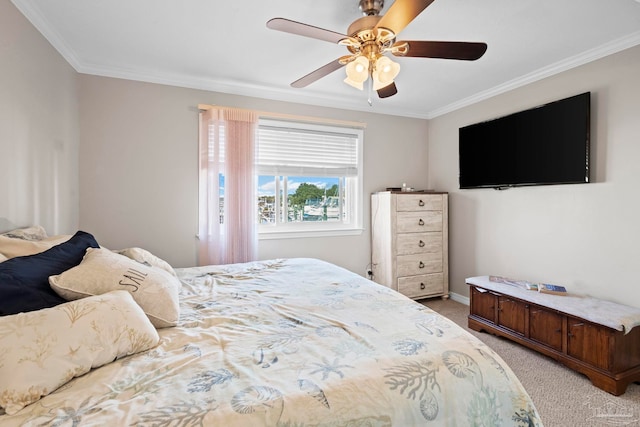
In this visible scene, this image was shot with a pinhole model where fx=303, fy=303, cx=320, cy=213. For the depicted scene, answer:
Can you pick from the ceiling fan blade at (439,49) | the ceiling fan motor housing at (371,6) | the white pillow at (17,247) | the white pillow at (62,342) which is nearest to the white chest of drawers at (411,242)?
the ceiling fan blade at (439,49)

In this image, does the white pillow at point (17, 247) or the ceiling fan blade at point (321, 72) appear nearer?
the white pillow at point (17, 247)

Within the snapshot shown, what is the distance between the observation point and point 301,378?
923 millimetres

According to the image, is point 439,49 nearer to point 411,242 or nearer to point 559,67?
point 559,67

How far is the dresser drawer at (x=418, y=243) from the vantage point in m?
3.63

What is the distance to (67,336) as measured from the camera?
922 millimetres

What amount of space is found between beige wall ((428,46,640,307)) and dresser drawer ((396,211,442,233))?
14.3 inches

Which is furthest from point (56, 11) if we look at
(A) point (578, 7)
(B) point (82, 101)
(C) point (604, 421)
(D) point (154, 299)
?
(C) point (604, 421)

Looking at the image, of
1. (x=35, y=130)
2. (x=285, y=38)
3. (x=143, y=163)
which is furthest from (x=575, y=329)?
(x=35, y=130)

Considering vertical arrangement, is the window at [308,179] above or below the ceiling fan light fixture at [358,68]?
below

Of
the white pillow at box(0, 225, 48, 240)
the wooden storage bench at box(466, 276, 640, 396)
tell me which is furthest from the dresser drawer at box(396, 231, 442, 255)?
the white pillow at box(0, 225, 48, 240)

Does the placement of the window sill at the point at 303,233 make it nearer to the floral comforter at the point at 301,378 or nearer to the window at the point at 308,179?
the window at the point at 308,179

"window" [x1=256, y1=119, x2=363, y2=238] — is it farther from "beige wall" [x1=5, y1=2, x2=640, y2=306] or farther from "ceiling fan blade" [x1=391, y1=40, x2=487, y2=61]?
"ceiling fan blade" [x1=391, y1=40, x2=487, y2=61]

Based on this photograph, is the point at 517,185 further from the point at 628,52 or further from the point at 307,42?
the point at 307,42

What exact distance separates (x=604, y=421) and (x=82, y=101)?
4.55 m
